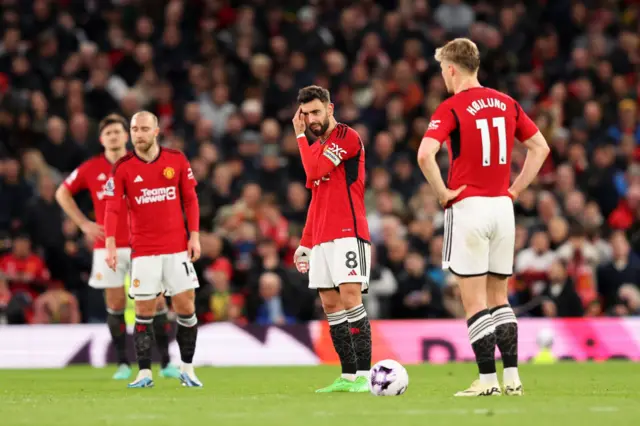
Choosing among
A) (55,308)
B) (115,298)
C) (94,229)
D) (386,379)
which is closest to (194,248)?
(94,229)

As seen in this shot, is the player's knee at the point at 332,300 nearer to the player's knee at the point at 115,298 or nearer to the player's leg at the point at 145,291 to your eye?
the player's leg at the point at 145,291

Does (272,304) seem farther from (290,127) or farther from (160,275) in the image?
(160,275)

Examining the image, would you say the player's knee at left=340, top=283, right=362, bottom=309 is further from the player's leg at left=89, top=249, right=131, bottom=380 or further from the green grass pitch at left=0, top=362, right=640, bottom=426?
the player's leg at left=89, top=249, right=131, bottom=380

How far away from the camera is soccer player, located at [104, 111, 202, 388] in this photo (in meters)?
11.0

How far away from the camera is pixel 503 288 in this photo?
8.97 meters

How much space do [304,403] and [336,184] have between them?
210cm

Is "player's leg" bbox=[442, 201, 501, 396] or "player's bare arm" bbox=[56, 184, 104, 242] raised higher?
"player's bare arm" bbox=[56, 184, 104, 242]

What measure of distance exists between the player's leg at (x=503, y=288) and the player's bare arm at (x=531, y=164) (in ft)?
0.56

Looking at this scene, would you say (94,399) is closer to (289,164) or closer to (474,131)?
(474,131)

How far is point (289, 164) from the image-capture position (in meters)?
19.1

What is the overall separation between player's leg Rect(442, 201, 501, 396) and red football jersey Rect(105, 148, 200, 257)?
3.17 meters

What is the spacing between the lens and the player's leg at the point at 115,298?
42.4 feet

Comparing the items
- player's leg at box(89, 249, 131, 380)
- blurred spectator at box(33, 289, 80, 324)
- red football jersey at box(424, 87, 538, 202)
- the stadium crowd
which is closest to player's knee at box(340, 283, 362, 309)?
red football jersey at box(424, 87, 538, 202)

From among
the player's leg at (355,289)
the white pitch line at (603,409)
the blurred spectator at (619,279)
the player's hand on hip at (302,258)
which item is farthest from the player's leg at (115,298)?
the blurred spectator at (619,279)
